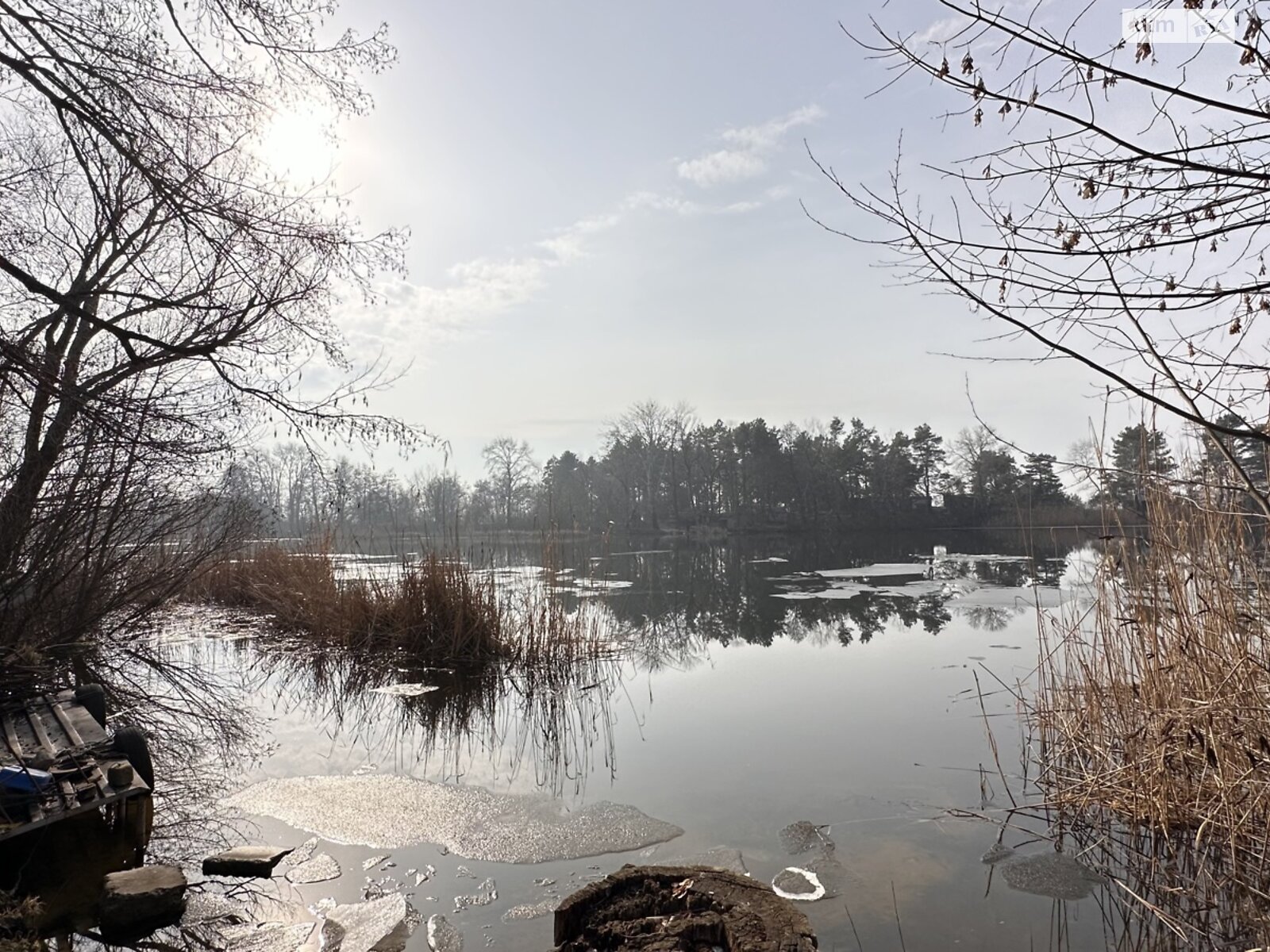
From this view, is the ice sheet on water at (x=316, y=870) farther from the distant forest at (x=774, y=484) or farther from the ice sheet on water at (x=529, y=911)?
the distant forest at (x=774, y=484)

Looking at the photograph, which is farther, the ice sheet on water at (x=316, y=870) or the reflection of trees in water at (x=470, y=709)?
the reflection of trees in water at (x=470, y=709)

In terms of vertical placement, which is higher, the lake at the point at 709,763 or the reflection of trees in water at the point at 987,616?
the reflection of trees in water at the point at 987,616

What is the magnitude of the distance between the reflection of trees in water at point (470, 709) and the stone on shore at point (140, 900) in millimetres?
1946

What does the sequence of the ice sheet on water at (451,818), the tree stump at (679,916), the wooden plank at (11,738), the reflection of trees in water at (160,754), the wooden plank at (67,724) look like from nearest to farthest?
the tree stump at (679,916) → the reflection of trees in water at (160,754) → the wooden plank at (11,738) → the ice sheet on water at (451,818) → the wooden plank at (67,724)

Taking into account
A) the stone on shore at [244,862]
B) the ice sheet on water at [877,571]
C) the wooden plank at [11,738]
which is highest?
the ice sheet on water at [877,571]

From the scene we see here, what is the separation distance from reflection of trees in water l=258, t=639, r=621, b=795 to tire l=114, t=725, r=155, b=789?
1580 millimetres

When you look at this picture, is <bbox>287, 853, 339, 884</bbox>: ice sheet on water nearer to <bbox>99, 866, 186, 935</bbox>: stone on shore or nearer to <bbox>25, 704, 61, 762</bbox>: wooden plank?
<bbox>99, 866, 186, 935</bbox>: stone on shore

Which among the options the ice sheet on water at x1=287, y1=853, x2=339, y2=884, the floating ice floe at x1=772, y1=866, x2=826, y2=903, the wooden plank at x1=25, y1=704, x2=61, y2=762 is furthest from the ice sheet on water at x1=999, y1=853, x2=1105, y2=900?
the wooden plank at x1=25, y1=704, x2=61, y2=762

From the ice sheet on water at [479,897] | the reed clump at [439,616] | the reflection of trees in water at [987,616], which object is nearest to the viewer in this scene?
the ice sheet on water at [479,897]

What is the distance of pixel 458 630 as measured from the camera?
8148mm

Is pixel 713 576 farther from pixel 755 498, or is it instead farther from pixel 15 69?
pixel 755 498

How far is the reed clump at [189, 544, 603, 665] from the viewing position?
7938 mm

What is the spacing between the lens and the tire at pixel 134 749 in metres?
3.76

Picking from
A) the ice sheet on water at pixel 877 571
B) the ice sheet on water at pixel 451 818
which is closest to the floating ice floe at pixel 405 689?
the ice sheet on water at pixel 451 818
